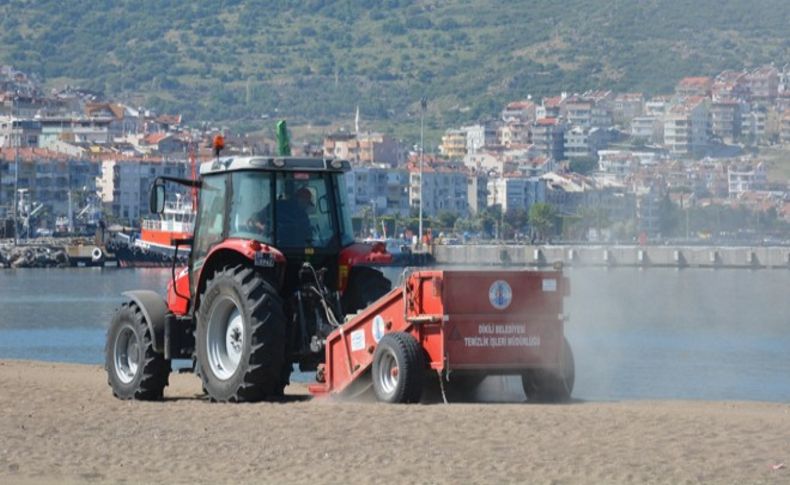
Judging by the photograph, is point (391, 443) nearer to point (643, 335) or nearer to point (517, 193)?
point (643, 335)

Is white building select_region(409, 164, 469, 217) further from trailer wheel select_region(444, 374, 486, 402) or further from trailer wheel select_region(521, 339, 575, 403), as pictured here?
trailer wheel select_region(521, 339, 575, 403)

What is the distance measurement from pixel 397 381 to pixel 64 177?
489ft

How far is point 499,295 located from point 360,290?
166 cm

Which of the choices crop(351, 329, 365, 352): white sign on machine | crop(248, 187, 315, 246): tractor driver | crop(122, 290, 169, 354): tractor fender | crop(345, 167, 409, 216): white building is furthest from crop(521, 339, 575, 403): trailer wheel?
crop(345, 167, 409, 216): white building

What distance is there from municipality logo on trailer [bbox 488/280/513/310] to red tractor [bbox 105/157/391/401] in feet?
4.69

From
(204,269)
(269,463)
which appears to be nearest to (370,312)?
(204,269)

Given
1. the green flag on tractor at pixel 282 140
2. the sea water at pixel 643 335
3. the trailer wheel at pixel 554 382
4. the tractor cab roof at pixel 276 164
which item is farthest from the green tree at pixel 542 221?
the trailer wheel at pixel 554 382

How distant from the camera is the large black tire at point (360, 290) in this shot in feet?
57.2

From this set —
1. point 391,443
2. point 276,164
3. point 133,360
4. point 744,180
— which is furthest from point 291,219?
point 744,180

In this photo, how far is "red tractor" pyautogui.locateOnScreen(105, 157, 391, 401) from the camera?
16.6 meters

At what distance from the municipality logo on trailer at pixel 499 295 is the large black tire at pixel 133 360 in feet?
11.2

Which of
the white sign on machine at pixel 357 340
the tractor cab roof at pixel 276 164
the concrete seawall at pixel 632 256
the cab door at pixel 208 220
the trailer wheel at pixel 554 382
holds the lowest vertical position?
the concrete seawall at pixel 632 256

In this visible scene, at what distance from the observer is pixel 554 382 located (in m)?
16.8

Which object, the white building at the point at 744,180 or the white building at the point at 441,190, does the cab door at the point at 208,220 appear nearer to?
the white building at the point at 441,190
